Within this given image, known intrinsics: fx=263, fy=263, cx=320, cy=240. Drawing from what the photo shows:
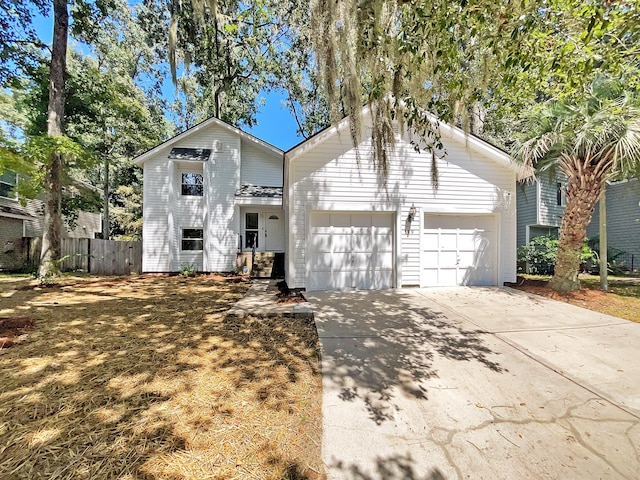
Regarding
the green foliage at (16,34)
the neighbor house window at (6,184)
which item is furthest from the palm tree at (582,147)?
the neighbor house window at (6,184)

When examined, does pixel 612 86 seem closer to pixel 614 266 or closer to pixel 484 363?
pixel 484 363

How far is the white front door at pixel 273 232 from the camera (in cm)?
1225

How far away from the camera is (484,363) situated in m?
3.47

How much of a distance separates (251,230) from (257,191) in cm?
185

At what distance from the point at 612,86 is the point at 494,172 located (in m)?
2.89

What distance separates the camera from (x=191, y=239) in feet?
39.5

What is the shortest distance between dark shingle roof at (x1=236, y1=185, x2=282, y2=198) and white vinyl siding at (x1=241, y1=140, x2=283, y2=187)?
469 mm

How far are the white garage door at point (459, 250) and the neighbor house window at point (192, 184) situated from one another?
393 inches

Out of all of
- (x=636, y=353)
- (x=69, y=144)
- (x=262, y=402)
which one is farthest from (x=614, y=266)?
(x=69, y=144)

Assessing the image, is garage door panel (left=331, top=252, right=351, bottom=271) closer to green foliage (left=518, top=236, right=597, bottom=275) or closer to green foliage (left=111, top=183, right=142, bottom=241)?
green foliage (left=518, top=236, right=597, bottom=275)

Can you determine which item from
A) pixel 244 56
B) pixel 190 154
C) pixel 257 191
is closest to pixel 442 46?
pixel 257 191

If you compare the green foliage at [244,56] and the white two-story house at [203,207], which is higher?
the green foliage at [244,56]

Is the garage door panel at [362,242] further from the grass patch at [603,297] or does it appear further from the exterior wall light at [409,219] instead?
the grass patch at [603,297]

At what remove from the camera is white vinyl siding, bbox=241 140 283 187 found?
494 inches
